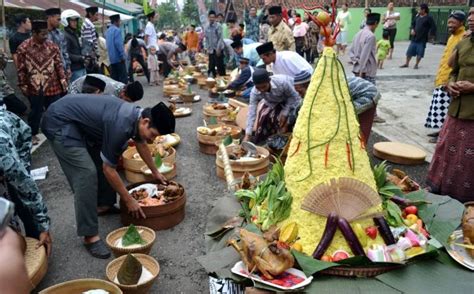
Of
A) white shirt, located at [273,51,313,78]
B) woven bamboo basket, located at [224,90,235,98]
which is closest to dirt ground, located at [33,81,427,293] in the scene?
white shirt, located at [273,51,313,78]

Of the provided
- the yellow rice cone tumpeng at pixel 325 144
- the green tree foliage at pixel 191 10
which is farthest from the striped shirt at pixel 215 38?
the green tree foliage at pixel 191 10

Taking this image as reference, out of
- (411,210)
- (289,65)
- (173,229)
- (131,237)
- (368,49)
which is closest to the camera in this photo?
(411,210)

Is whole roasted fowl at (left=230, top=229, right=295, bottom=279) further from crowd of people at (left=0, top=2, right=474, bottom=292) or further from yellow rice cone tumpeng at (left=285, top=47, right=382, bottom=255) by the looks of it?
crowd of people at (left=0, top=2, right=474, bottom=292)

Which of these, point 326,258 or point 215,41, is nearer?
point 326,258

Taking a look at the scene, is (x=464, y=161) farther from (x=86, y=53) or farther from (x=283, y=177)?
(x=86, y=53)

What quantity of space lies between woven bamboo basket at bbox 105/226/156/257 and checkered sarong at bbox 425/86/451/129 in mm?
5229

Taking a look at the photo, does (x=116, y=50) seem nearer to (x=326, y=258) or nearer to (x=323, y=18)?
(x=323, y=18)

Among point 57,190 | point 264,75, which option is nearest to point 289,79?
point 264,75

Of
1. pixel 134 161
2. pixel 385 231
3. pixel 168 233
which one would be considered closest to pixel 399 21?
pixel 134 161

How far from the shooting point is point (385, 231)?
289cm

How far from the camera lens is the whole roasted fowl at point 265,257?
2652 mm

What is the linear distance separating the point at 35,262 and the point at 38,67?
4342 mm

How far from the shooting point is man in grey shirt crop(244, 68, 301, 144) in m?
5.41

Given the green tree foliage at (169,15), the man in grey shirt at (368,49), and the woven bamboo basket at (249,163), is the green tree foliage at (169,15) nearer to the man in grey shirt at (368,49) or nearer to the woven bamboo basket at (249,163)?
the man in grey shirt at (368,49)
